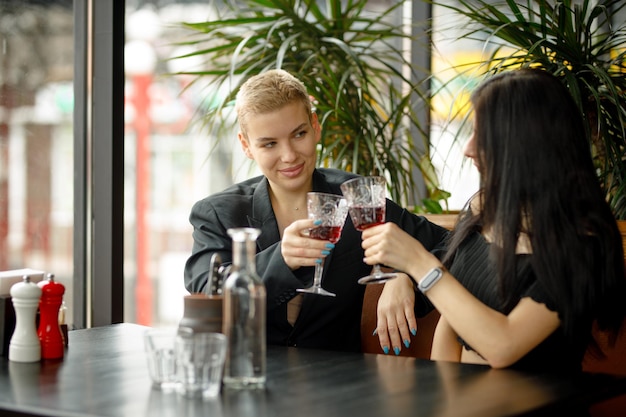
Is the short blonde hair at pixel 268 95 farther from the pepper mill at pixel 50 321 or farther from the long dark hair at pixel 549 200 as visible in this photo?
the pepper mill at pixel 50 321

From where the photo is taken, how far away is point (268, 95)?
2736 mm

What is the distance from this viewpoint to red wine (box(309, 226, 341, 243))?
226cm

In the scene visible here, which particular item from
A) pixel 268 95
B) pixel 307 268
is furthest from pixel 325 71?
pixel 307 268

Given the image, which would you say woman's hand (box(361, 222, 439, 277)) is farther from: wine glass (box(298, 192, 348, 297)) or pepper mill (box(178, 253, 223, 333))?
pepper mill (box(178, 253, 223, 333))

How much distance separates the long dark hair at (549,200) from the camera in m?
2.04

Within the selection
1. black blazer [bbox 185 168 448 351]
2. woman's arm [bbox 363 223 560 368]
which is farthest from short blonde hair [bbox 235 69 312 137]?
woman's arm [bbox 363 223 560 368]

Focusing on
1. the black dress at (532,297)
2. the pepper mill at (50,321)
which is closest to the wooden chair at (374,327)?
the black dress at (532,297)

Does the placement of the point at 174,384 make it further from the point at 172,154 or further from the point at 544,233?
the point at 172,154

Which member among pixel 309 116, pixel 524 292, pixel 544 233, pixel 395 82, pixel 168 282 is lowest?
pixel 168 282

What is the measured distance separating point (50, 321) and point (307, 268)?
84 centimetres

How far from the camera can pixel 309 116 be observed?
283 cm

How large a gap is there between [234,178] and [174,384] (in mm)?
2345

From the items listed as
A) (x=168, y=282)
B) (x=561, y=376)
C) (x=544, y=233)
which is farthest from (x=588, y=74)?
(x=168, y=282)

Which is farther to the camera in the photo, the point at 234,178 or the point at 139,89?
the point at 139,89
